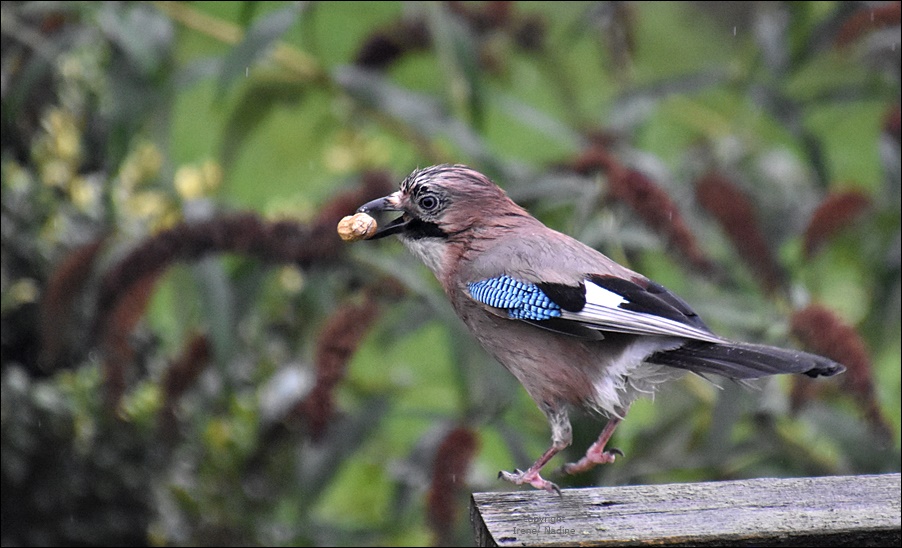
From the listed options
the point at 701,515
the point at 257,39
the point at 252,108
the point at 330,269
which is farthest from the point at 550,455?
the point at 252,108

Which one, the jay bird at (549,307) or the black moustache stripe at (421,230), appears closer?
the jay bird at (549,307)

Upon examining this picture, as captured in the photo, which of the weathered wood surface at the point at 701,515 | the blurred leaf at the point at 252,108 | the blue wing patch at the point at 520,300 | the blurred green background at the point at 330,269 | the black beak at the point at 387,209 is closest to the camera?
the weathered wood surface at the point at 701,515

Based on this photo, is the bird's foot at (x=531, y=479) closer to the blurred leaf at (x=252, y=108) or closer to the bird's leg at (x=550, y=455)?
the bird's leg at (x=550, y=455)

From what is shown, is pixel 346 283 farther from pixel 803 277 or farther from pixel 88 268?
pixel 803 277

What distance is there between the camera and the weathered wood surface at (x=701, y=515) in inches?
71.8

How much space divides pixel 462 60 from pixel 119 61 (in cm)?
109

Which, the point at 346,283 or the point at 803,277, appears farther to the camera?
the point at 803,277

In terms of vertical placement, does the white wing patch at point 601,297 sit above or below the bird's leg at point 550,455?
above

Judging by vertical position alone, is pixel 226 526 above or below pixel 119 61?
below

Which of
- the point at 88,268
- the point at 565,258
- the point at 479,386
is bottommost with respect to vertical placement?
the point at 479,386

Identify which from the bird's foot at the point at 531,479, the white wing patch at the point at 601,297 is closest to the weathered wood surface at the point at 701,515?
the bird's foot at the point at 531,479

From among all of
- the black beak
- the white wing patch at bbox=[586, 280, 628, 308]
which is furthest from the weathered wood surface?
the black beak

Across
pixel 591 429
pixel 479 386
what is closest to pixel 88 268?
pixel 479 386

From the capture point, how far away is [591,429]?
308cm
